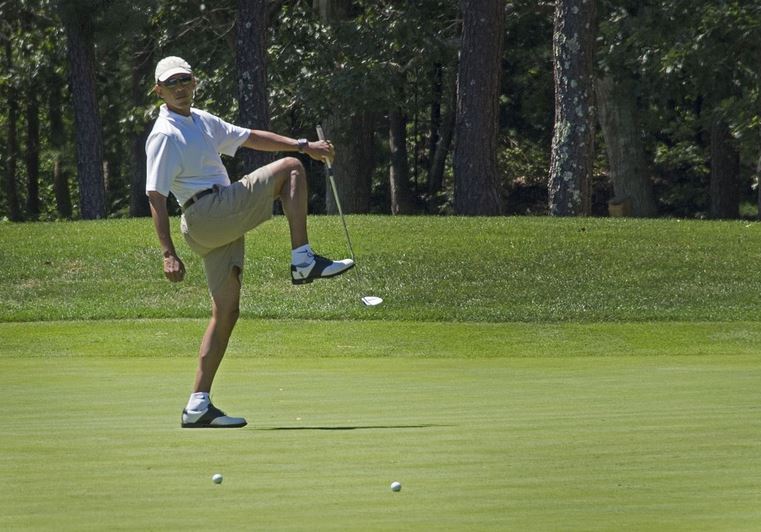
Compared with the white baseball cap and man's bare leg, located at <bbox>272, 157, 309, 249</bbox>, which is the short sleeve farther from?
man's bare leg, located at <bbox>272, 157, 309, 249</bbox>

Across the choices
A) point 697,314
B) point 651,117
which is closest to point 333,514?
point 697,314

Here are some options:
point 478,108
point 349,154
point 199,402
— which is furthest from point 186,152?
point 349,154

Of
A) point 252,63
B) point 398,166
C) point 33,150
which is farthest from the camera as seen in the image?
point 33,150

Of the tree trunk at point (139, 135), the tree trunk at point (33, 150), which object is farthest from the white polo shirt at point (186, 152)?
the tree trunk at point (33, 150)

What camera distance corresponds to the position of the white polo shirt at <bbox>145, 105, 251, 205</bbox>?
317 inches

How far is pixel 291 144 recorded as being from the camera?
28.0 feet

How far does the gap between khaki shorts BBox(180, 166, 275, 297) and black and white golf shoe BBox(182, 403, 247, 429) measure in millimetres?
709

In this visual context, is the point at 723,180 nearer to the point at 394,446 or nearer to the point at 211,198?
the point at 211,198

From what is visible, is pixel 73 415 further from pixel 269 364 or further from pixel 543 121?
pixel 543 121

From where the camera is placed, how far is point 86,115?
1265 inches

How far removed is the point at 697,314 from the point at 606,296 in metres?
1.46

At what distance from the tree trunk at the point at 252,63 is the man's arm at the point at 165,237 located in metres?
20.3

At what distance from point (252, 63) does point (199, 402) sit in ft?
69.9

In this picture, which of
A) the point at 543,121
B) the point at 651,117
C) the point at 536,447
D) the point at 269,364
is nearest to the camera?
the point at 536,447
